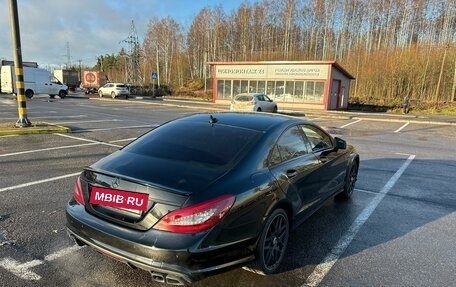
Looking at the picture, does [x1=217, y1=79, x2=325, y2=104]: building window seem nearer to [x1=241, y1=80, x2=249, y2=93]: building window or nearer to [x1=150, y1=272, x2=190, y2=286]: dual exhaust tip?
[x1=241, y1=80, x2=249, y2=93]: building window

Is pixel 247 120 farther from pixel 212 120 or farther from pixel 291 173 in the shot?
pixel 291 173

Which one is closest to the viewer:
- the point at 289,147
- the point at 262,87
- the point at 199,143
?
the point at 199,143

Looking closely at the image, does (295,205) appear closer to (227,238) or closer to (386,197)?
(227,238)

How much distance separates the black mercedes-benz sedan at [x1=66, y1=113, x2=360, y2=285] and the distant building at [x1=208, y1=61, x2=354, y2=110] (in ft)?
87.4

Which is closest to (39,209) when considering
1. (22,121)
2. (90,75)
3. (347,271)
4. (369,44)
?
(347,271)

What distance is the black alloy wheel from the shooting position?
10.3 ft

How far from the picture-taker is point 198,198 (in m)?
2.63

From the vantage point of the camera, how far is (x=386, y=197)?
584cm

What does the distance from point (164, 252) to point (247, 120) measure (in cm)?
194

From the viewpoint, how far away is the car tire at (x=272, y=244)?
10.3ft

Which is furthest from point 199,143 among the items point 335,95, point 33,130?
point 335,95

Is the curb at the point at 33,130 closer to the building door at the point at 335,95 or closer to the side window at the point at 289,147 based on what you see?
the side window at the point at 289,147

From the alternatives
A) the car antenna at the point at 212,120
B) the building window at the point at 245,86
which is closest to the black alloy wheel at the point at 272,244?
the car antenna at the point at 212,120

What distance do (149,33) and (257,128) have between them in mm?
74407
